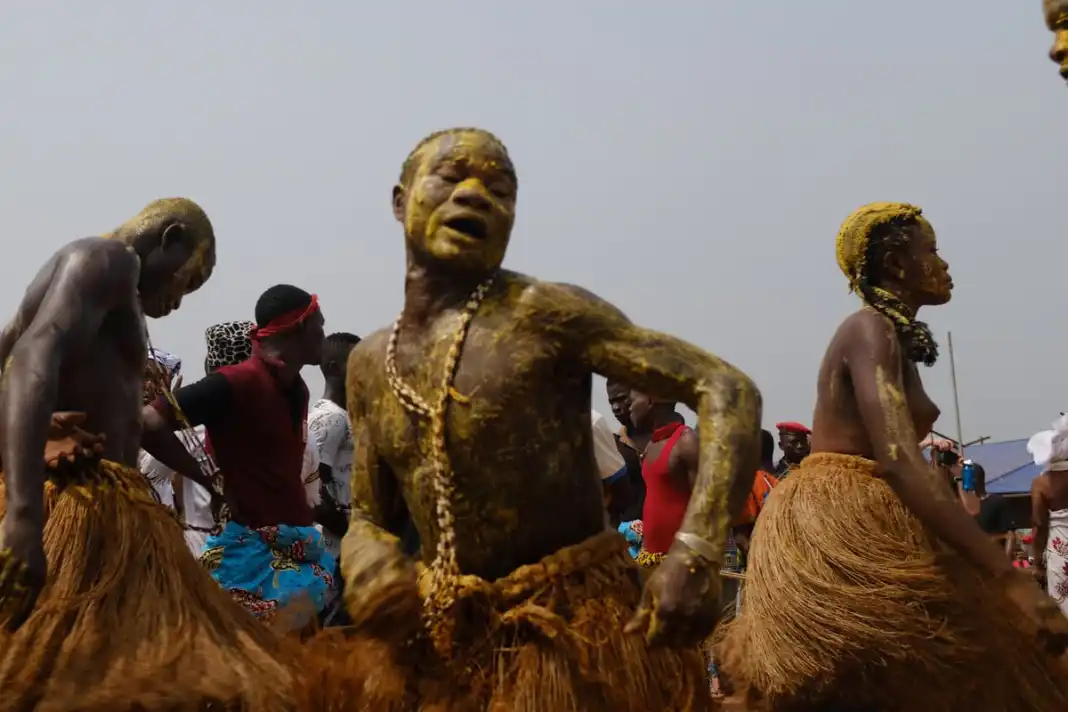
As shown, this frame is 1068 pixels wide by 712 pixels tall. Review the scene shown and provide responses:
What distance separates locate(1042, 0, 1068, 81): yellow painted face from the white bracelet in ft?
3.28

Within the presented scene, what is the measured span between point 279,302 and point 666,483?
2.08 m

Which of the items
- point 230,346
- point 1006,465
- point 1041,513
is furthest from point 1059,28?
point 1006,465

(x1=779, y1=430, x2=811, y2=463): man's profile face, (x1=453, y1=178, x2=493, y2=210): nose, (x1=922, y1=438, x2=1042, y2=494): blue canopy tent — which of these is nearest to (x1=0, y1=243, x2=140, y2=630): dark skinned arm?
(x1=453, y1=178, x2=493, y2=210): nose

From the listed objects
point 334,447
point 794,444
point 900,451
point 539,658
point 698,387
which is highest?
point 794,444

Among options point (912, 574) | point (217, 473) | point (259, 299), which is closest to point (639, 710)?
point (912, 574)

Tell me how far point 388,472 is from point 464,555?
30cm

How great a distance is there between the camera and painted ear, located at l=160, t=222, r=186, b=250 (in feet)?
12.4

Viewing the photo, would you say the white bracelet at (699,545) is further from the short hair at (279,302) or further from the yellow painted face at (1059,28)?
the short hair at (279,302)

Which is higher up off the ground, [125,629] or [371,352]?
[371,352]

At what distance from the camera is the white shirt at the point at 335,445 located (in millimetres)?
5656

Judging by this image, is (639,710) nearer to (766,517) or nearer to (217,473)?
(766,517)

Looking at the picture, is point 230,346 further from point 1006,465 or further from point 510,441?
point 1006,465

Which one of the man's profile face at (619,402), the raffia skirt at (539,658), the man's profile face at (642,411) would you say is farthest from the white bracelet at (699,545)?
the man's profile face at (619,402)

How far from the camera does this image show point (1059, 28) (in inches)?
87.6
